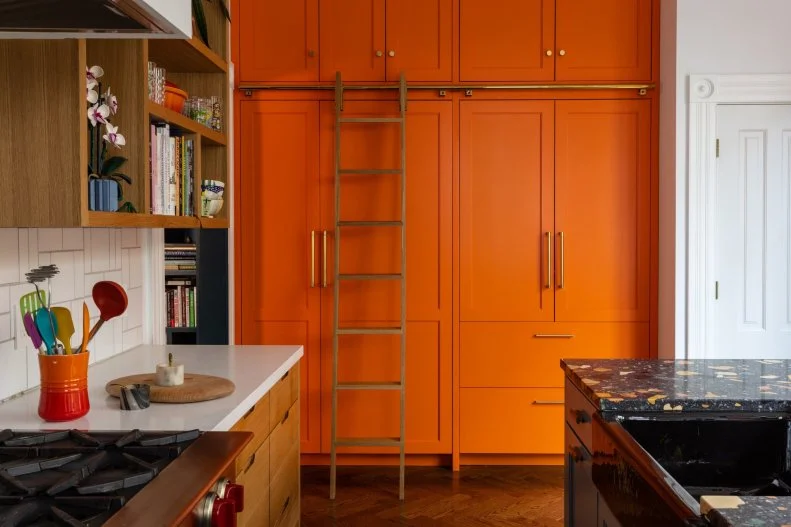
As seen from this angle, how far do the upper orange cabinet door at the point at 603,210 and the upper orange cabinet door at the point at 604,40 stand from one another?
16cm

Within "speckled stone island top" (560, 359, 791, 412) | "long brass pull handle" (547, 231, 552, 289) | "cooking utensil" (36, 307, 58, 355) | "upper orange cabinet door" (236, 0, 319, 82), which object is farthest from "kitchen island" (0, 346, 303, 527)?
"upper orange cabinet door" (236, 0, 319, 82)

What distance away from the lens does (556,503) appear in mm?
3367

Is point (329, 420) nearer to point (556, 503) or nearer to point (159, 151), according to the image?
point (556, 503)

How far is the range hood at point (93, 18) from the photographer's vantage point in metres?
1.29

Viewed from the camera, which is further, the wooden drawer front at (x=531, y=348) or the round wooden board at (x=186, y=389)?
the wooden drawer front at (x=531, y=348)

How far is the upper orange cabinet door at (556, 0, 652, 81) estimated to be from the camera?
3.72m

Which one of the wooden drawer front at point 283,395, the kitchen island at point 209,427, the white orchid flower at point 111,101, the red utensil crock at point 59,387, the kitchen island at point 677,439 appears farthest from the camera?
the wooden drawer front at point 283,395

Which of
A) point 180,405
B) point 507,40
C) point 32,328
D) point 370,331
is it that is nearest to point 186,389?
point 180,405

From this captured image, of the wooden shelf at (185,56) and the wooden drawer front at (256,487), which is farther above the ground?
the wooden shelf at (185,56)

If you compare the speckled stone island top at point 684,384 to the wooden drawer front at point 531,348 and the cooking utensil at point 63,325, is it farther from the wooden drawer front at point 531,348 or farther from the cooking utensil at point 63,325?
the wooden drawer front at point 531,348

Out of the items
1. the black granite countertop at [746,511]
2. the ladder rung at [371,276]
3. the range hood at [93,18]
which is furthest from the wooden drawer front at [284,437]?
the black granite countertop at [746,511]

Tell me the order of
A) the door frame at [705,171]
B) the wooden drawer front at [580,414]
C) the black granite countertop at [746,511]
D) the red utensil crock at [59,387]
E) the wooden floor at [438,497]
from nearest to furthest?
the black granite countertop at [746,511], the red utensil crock at [59,387], the wooden drawer front at [580,414], the wooden floor at [438,497], the door frame at [705,171]

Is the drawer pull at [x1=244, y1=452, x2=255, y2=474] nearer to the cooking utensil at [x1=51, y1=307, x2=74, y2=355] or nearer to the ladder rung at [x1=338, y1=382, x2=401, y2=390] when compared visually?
the cooking utensil at [x1=51, y1=307, x2=74, y2=355]

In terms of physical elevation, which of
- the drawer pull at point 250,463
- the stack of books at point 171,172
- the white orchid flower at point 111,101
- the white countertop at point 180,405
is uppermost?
the white orchid flower at point 111,101
